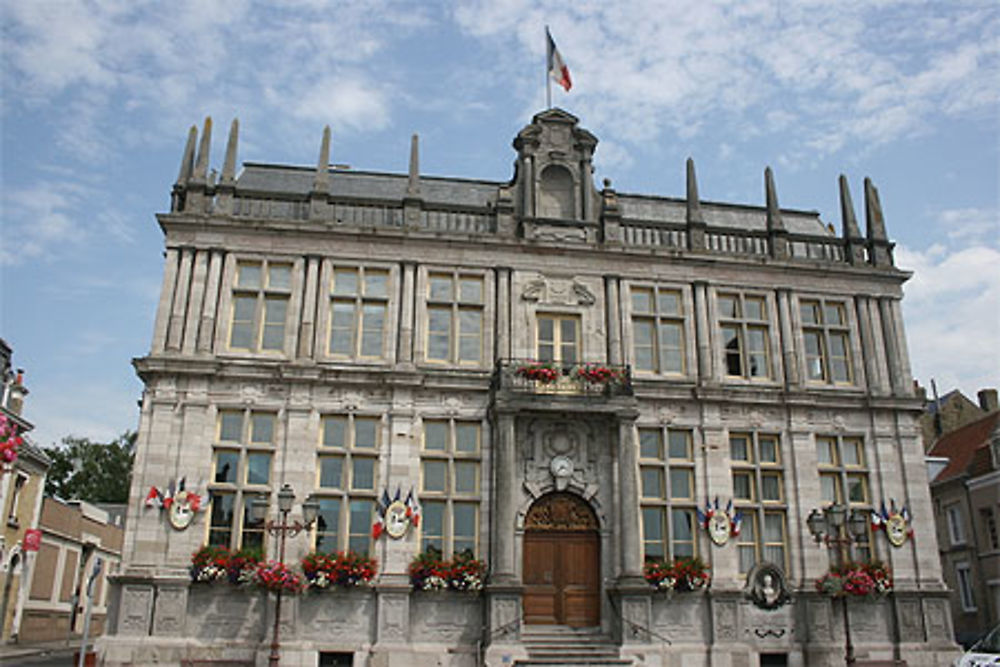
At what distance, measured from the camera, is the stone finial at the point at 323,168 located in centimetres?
2238

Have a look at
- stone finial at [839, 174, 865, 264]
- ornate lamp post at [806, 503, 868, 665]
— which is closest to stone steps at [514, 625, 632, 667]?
ornate lamp post at [806, 503, 868, 665]

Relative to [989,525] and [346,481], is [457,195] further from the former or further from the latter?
[989,525]

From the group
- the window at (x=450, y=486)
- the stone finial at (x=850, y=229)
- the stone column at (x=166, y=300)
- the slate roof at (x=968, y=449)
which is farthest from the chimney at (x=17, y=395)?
the slate roof at (x=968, y=449)

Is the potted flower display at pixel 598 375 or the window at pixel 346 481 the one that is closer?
the window at pixel 346 481

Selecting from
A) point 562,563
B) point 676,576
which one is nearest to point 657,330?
point 676,576

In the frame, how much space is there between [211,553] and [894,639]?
54.0 ft

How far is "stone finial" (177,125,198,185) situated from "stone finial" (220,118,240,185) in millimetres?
1004

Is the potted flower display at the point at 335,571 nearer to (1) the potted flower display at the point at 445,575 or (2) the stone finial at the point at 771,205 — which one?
(1) the potted flower display at the point at 445,575

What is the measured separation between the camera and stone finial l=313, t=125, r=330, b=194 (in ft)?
73.4

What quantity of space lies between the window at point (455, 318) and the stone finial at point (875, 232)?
38.1 ft

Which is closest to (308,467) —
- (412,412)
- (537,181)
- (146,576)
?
(412,412)

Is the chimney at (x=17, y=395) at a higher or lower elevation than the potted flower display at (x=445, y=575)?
higher

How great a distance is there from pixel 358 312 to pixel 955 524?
81.4ft

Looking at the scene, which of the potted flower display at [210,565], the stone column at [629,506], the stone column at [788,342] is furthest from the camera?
the stone column at [788,342]
